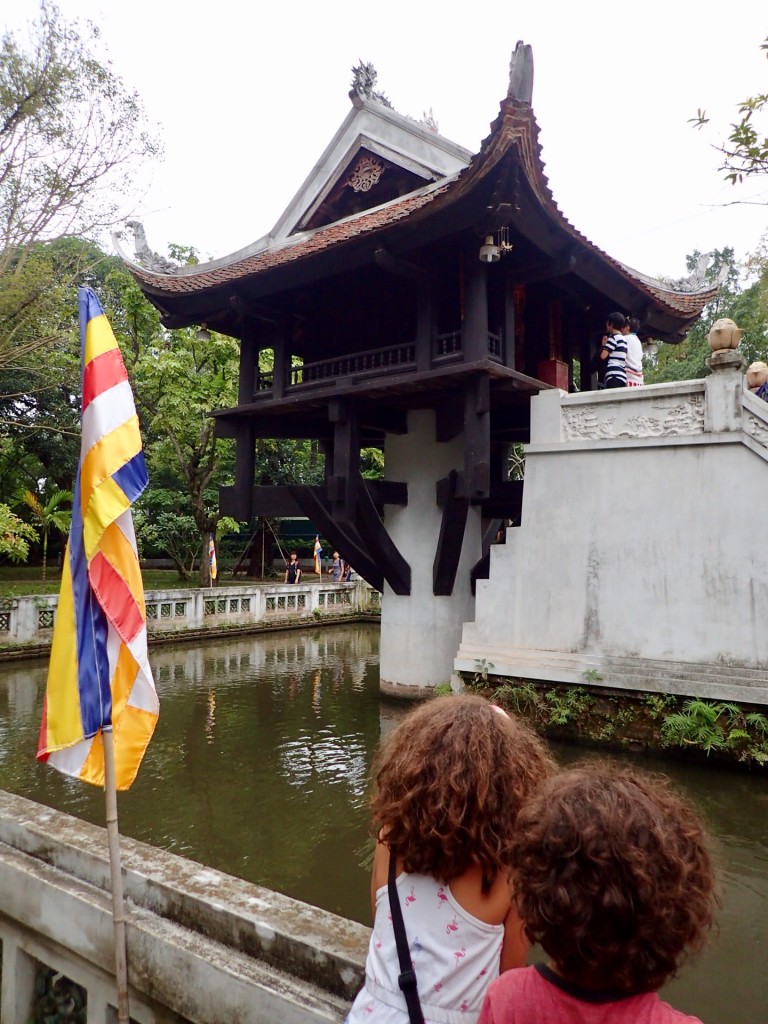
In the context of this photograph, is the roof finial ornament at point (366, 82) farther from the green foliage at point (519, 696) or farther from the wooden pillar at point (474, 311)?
the green foliage at point (519, 696)

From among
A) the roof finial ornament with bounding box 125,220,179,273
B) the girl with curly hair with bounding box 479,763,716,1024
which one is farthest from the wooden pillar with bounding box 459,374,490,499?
the girl with curly hair with bounding box 479,763,716,1024

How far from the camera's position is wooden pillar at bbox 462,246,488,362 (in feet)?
23.7

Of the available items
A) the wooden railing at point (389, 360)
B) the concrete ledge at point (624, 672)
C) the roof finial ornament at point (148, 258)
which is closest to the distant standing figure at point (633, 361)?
the wooden railing at point (389, 360)

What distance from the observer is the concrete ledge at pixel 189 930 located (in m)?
1.79

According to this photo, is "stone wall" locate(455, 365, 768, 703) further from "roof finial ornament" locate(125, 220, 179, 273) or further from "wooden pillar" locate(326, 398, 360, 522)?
"roof finial ornament" locate(125, 220, 179, 273)

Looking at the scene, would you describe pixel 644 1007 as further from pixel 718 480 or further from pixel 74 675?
pixel 718 480

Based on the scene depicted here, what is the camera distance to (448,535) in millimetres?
8484

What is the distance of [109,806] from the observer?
6.77 ft

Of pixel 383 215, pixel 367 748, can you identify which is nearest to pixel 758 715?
pixel 367 748

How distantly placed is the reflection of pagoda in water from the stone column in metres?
0.02

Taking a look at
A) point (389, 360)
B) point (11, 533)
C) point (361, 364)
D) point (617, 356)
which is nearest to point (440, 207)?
point (389, 360)

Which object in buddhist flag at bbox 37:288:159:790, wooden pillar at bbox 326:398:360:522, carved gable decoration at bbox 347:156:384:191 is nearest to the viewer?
buddhist flag at bbox 37:288:159:790

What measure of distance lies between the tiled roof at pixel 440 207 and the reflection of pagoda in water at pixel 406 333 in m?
0.04

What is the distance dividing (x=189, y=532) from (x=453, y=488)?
587 inches
